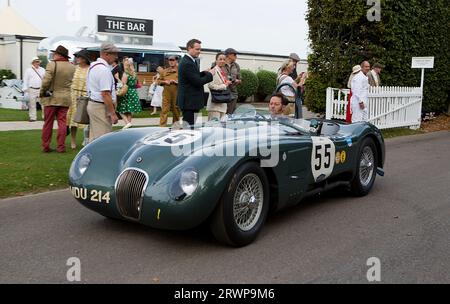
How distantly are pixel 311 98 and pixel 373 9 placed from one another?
2899mm

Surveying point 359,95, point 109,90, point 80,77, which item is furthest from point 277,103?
point 359,95

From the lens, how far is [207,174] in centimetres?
390

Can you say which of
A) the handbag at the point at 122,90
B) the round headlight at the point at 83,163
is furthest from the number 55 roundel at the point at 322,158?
the handbag at the point at 122,90

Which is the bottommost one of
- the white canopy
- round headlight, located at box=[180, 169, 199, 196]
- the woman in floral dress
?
round headlight, located at box=[180, 169, 199, 196]

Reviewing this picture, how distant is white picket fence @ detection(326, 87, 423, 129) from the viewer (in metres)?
12.9

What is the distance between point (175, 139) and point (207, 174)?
74cm

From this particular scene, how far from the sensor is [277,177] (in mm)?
4484

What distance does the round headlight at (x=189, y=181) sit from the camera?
151 inches

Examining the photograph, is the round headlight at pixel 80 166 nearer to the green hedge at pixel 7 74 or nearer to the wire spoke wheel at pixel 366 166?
the wire spoke wheel at pixel 366 166

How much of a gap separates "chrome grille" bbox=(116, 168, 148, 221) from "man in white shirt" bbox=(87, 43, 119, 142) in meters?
2.77

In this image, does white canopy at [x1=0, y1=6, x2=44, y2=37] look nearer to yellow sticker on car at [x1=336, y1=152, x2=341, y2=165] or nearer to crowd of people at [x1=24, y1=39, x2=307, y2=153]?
crowd of people at [x1=24, y1=39, x2=307, y2=153]
